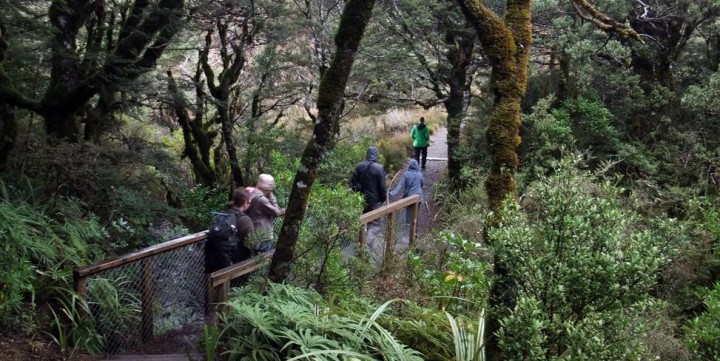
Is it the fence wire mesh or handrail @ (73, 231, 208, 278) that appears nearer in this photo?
handrail @ (73, 231, 208, 278)

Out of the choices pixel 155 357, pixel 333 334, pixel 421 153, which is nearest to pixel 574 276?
pixel 333 334

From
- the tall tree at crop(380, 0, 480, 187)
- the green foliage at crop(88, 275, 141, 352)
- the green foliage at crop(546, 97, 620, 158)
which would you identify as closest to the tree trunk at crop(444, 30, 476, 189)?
the tall tree at crop(380, 0, 480, 187)

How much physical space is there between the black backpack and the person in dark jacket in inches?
124

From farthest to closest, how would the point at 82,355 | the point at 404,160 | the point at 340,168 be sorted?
the point at 404,160
the point at 340,168
the point at 82,355

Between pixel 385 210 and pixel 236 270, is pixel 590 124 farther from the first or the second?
pixel 236 270

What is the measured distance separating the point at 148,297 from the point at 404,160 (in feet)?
49.1

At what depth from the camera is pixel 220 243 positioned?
674 cm

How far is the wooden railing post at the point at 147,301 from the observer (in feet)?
20.5

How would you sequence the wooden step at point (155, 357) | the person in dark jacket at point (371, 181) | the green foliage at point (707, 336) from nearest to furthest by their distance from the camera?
the green foliage at point (707, 336), the wooden step at point (155, 357), the person in dark jacket at point (371, 181)

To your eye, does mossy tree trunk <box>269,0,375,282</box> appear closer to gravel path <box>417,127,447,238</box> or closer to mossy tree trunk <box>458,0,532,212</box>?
mossy tree trunk <box>458,0,532,212</box>

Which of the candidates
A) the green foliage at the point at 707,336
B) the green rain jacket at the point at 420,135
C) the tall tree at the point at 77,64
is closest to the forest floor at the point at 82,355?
the tall tree at the point at 77,64

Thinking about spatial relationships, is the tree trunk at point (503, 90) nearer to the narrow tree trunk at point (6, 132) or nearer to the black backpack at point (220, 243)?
the black backpack at point (220, 243)

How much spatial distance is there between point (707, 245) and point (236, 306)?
23.2 ft

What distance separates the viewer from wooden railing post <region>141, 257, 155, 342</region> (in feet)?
20.5
